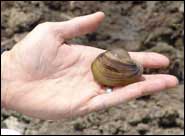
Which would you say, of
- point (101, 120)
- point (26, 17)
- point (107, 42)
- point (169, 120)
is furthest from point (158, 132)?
point (26, 17)

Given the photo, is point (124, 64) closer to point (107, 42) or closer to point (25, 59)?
point (25, 59)

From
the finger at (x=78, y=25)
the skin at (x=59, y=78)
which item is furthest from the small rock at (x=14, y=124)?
the finger at (x=78, y=25)

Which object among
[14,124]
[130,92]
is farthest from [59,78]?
[14,124]

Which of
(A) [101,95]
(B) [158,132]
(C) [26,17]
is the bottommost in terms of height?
(B) [158,132]

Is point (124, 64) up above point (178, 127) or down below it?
above

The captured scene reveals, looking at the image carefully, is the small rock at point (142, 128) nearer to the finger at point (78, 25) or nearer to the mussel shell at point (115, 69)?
the mussel shell at point (115, 69)

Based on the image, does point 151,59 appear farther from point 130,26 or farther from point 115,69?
point 130,26
